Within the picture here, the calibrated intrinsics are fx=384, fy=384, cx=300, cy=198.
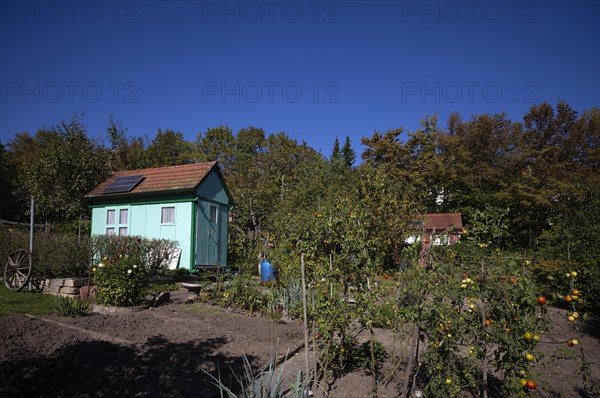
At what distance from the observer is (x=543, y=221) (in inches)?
919

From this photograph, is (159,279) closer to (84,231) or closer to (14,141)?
(84,231)

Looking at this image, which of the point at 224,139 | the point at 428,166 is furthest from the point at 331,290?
the point at 224,139

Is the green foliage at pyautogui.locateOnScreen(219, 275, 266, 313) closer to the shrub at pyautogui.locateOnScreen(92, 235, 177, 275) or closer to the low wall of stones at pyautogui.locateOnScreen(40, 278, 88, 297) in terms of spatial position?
the shrub at pyautogui.locateOnScreen(92, 235, 177, 275)

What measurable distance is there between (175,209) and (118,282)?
6.95 meters

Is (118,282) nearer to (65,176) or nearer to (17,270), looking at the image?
(17,270)

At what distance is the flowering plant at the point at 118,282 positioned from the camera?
678cm

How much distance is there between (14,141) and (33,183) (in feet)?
83.0

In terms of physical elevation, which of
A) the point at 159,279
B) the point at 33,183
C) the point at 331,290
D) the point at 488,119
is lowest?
the point at 159,279

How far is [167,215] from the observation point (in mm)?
13734

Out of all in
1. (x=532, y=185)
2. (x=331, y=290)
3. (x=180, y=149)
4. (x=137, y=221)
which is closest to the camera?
(x=331, y=290)

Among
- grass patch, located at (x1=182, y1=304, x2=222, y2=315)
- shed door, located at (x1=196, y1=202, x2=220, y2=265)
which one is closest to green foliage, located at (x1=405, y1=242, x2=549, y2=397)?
grass patch, located at (x1=182, y1=304, x2=222, y2=315)

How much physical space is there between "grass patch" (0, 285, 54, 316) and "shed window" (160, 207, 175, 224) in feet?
18.1

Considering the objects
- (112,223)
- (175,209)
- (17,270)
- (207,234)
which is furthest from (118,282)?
(112,223)

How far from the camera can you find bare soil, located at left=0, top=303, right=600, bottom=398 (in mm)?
3438
